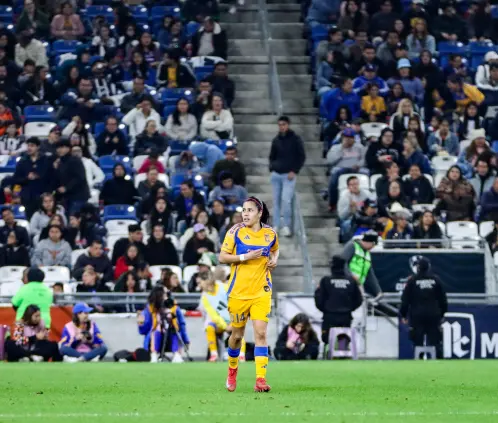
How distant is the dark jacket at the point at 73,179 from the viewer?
85.9 feet

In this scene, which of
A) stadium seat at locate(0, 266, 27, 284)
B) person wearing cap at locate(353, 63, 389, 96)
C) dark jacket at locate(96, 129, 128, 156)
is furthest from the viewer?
person wearing cap at locate(353, 63, 389, 96)

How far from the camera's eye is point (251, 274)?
13.4m

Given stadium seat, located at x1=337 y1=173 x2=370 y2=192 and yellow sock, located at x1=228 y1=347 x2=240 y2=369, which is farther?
stadium seat, located at x1=337 y1=173 x2=370 y2=192

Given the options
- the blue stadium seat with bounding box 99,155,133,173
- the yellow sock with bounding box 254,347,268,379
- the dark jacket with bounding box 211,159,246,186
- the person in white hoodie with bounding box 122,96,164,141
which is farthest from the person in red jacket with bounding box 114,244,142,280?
the yellow sock with bounding box 254,347,268,379

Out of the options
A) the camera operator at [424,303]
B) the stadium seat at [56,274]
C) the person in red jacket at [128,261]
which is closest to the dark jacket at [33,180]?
the stadium seat at [56,274]

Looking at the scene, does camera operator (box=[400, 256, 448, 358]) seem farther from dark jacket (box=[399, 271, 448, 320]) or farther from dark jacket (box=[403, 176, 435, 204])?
dark jacket (box=[403, 176, 435, 204])

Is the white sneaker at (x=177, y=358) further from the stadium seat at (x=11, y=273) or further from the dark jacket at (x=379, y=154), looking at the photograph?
the dark jacket at (x=379, y=154)

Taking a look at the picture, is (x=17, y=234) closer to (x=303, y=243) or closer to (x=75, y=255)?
(x=75, y=255)

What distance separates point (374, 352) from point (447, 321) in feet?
4.24

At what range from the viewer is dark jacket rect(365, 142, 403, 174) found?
27.2 metres

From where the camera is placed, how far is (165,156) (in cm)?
2777

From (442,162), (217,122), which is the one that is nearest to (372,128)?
(442,162)

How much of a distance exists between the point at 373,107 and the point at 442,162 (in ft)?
6.94

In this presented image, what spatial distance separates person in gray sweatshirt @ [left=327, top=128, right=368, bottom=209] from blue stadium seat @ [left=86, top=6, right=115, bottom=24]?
6916 millimetres
